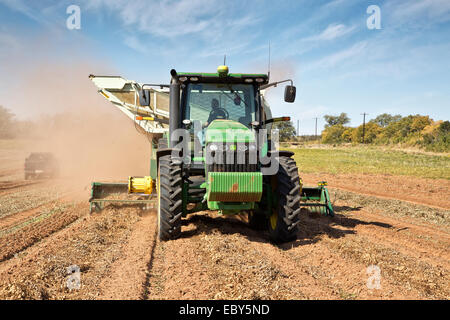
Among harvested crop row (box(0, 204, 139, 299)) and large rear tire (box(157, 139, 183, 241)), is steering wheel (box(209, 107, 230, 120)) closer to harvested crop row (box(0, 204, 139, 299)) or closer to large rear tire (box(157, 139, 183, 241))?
large rear tire (box(157, 139, 183, 241))

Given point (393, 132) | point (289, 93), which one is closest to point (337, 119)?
point (393, 132)

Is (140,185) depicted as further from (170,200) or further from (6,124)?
(6,124)

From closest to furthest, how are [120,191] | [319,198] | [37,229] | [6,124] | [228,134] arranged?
[228,134] → [37,229] → [319,198] → [120,191] → [6,124]

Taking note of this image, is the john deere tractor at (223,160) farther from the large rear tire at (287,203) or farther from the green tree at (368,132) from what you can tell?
the green tree at (368,132)

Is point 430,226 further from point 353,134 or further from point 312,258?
point 353,134

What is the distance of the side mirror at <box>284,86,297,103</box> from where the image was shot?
20.7ft

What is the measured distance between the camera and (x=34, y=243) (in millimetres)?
6137

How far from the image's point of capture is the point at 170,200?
5793 millimetres

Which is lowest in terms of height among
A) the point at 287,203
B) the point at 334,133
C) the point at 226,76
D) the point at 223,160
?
the point at 287,203

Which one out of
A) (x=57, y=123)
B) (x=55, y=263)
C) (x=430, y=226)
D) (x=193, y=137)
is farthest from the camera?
(x=57, y=123)

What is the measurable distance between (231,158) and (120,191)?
4498mm

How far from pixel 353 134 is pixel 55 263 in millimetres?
81103

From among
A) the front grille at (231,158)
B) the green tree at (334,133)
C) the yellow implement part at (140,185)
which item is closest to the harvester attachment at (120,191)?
the yellow implement part at (140,185)
